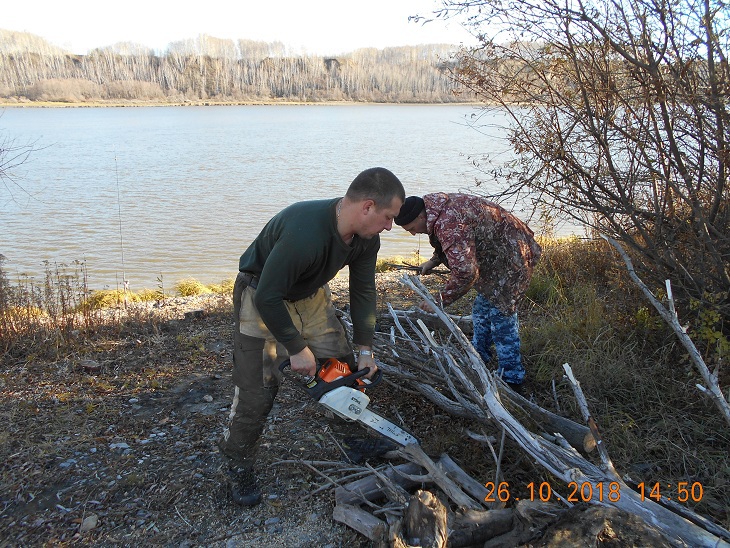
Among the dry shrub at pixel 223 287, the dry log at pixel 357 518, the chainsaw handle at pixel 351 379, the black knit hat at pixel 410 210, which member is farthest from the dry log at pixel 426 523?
the dry shrub at pixel 223 287

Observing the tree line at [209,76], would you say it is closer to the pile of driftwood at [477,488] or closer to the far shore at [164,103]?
the far shore at [164,103]

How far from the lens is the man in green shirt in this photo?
3.03 meters

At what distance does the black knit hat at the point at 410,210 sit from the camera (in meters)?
4.06

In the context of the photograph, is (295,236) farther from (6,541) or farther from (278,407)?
(6,541)

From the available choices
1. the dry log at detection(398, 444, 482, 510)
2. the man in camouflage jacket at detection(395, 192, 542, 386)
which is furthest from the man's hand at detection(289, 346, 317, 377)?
the man in camouflage jacket at detection(395, 192, 542, 386)

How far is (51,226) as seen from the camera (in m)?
14.2

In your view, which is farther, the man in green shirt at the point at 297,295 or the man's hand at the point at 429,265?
the man's hand at the point at 429,265

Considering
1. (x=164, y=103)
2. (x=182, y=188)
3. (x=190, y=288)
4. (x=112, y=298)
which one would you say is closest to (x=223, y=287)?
(x=190, y=288)

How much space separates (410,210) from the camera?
4.06m

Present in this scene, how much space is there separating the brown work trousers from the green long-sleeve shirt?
0.17m

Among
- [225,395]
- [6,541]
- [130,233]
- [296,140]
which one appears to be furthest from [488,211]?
[296,140]

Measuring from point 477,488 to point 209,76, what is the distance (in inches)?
3825

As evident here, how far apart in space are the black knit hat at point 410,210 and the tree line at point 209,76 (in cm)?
6131

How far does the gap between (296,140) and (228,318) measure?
2619 centimetres
